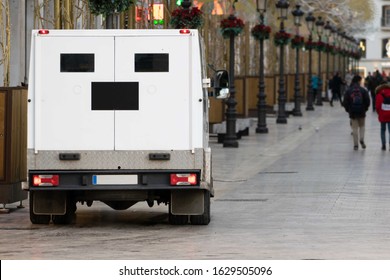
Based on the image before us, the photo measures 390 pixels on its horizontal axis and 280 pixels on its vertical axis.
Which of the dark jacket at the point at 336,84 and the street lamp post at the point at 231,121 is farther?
the dark jacket at the point at 336,84

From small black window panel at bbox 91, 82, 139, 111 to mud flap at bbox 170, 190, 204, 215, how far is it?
1377 millimetres

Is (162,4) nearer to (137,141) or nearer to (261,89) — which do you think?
(261,89)

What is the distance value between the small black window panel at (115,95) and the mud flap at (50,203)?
4.32ft

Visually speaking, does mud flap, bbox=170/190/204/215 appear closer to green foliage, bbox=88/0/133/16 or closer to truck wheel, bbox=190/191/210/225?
truck wheel, bbox=190/191/210/225

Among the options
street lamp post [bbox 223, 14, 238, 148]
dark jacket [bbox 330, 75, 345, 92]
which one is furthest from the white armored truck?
dark jacket [bbox 330, 75, 345, 92]

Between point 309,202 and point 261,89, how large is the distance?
24.1 m

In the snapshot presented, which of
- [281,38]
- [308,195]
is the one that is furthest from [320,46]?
[308,195]

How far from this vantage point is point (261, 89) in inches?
1871

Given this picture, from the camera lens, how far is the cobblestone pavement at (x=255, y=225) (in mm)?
17016

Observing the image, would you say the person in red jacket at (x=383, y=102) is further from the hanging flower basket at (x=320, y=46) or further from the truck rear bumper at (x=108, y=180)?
the hanging flower basket at (x=320, y=46)

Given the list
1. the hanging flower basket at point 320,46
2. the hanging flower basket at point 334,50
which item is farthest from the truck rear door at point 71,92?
the hanging flower basket at point 334,50

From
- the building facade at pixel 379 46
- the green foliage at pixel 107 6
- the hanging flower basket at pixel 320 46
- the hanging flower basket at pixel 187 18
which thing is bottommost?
the green foliage at pixel 107 6

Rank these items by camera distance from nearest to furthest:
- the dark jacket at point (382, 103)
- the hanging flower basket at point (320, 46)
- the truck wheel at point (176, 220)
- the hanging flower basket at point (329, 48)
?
the truck wheel at point (176, 220)
the dark jacket at point (382, 103)
the hanging flower basket at point (320, 46)
the hanging flower basket at point (329, 48)

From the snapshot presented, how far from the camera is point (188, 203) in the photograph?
1981 cm
